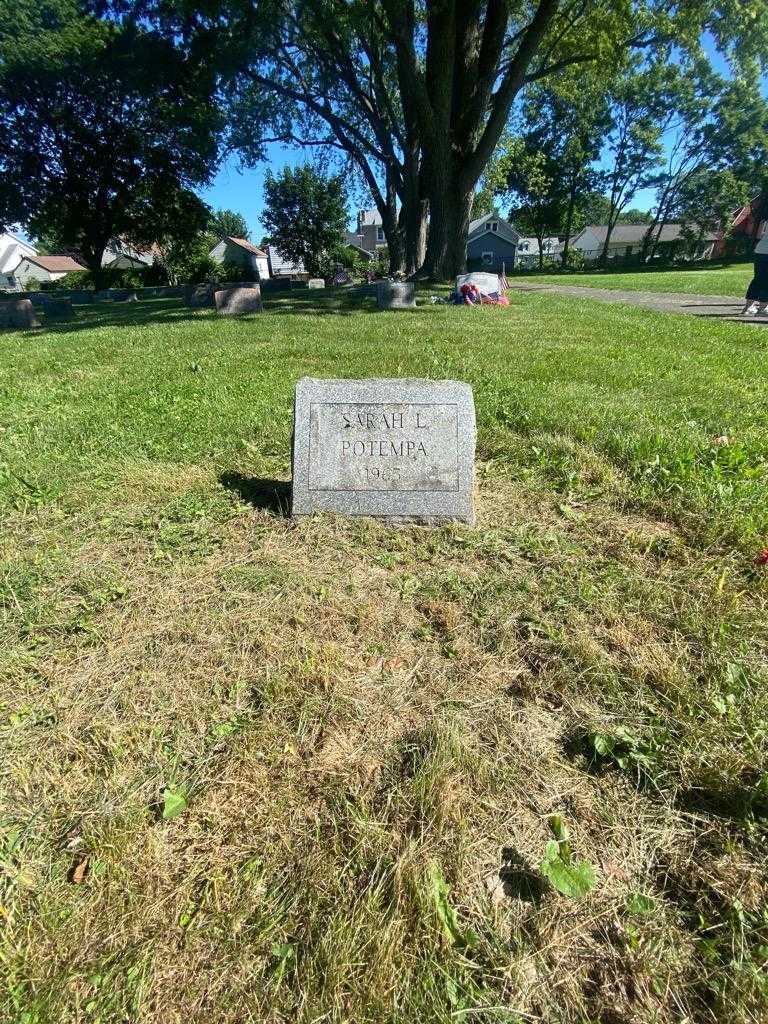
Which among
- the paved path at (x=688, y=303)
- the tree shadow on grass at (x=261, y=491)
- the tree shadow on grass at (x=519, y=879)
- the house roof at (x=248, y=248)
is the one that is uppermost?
the house roof at (x=248, y=248)

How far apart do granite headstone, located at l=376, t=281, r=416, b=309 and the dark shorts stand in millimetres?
7803

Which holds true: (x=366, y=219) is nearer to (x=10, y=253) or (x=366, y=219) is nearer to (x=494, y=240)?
(x=494, y=240)

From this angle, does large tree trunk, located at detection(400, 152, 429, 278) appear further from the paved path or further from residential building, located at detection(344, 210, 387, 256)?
residential building, located at detection(344, 210, 387, 256)

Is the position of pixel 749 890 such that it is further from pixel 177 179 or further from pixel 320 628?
pixel 177 179

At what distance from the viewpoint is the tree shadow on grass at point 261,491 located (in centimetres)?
319

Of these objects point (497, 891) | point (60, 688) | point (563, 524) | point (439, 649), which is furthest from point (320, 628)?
point (563, 524)

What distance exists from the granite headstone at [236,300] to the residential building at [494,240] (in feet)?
178

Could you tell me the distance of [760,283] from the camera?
10812mm

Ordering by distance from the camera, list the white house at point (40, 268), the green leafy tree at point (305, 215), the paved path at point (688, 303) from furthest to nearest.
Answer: the white house at point (40, 268), the green leafy tree at point (305, 215), the paved path at point (688, 303)

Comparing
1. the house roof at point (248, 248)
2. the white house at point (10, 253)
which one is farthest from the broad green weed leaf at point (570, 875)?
the white house at point (10, 253)

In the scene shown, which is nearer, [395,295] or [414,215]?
[395,295]

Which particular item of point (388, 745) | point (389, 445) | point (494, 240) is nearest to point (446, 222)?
point (389, 445)

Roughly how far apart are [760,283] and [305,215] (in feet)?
131

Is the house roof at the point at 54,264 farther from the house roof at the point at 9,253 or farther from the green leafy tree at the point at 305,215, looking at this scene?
the green leafy tree at the point at 305,215
